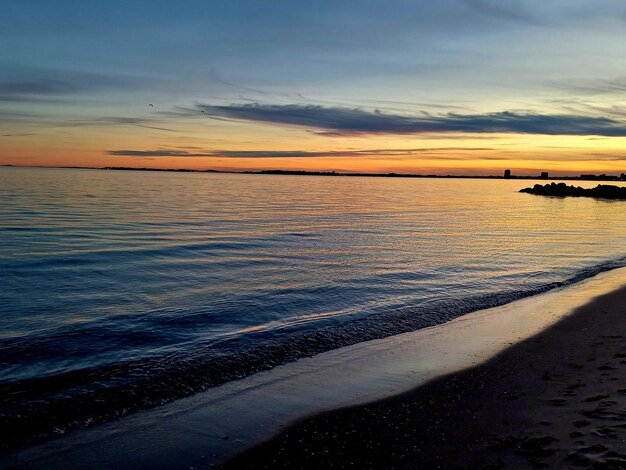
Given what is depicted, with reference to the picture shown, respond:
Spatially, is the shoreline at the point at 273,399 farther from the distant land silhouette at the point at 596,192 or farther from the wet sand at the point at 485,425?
the distant land silhouette at the point at 596,192

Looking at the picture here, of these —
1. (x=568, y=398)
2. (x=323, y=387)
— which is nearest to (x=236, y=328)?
(x=323, y=387)

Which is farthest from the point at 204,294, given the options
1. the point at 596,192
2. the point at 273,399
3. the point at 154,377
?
the point at 596,192

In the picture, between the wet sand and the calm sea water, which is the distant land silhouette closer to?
the calm sea water

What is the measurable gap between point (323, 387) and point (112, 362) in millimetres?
4158

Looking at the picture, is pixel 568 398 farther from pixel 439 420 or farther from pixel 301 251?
pixel 301 251

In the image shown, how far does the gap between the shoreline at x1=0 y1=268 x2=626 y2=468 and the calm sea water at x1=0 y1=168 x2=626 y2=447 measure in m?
0.50

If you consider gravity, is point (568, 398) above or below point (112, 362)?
above

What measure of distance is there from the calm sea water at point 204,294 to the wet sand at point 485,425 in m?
2.84

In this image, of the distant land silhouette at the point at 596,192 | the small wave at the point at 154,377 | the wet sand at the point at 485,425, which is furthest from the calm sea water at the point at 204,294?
the distant land silhouette at the point at 596,192

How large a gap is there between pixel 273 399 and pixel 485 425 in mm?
3093

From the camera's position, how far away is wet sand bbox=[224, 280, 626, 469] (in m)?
5.67

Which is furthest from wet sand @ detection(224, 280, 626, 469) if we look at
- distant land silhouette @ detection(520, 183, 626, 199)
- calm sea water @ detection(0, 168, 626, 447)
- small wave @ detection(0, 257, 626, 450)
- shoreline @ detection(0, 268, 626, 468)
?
distant land silhouette @ detection(520, 183, 626, 199)

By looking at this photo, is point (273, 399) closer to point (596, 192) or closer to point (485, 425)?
point (485, 425)

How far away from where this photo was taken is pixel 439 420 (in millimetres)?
6809
